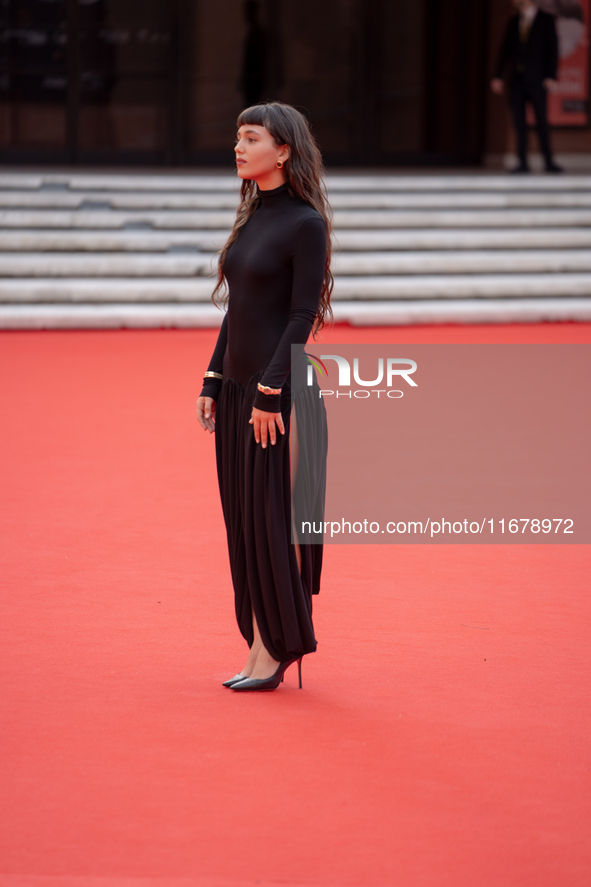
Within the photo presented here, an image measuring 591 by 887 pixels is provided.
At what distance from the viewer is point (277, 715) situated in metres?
3.18

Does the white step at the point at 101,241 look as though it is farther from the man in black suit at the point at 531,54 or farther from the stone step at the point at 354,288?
the man in black suit at the point at 531,54

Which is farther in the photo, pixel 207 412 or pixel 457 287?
pixel 457 287

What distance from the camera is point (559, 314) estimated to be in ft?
36.2

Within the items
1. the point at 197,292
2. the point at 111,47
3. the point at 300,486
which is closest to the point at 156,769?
the point at 300,486

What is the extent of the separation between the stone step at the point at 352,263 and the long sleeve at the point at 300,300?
A: 7.95 metres

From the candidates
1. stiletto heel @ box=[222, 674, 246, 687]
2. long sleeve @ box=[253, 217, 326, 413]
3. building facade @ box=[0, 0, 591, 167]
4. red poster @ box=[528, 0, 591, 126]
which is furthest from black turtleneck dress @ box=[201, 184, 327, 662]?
red poster @ box=[528, 0, 591, 126]

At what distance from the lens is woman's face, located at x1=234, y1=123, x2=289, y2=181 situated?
3.15 meters

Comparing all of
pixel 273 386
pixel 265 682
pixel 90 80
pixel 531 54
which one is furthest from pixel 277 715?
pixel 90 80

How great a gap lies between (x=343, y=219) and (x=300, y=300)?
9649 millimetres

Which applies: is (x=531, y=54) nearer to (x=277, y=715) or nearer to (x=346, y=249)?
(x=346, y=249)

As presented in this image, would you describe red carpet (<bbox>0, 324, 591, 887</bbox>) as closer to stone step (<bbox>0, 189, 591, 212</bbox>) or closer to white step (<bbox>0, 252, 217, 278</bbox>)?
white step (<bbox>0, 252, 217, 278</bbox>)

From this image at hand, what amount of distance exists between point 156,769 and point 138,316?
321 inches

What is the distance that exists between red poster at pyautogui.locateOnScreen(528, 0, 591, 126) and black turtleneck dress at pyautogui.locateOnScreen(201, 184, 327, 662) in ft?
46.3

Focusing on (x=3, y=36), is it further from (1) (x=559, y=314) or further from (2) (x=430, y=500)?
(2) (x=430, y=500)
